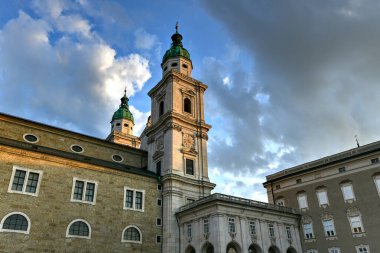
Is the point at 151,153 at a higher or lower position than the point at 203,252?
higher

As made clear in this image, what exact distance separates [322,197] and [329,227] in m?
3.76

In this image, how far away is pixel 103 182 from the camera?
35.9 meters

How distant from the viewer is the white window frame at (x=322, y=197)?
39469 mm

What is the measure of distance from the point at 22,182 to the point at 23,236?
17.0 feet

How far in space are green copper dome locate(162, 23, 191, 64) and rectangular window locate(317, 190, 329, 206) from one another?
30.7m

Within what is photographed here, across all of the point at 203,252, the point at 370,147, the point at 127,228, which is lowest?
the point at 203,252

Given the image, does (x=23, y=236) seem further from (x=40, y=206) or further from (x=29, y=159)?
(x=29, y=159)

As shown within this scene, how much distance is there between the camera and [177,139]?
44344 mm

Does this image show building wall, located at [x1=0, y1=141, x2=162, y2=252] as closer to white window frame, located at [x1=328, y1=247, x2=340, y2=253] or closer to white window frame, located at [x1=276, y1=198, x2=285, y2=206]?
white window frame, located at [x1=276, y1=198, x2=285, y2=206]

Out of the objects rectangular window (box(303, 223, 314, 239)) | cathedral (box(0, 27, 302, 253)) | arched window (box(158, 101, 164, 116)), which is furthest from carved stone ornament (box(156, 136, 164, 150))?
rectangular window (box(303, 223, 314, 239))

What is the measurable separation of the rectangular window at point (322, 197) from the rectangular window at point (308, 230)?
317cm

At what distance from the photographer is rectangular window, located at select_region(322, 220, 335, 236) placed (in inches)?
1486

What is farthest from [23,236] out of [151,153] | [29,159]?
[151,153]

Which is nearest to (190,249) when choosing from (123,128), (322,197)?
(322,197)
